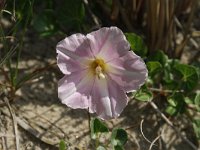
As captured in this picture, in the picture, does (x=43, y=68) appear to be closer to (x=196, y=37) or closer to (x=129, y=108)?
(x=129, y=108)

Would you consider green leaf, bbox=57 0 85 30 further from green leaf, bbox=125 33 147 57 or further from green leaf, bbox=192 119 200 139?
green leaf, bbox=192 119 200 139

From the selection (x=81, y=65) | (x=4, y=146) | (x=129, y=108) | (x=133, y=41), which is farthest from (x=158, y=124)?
(x=4, y=146)

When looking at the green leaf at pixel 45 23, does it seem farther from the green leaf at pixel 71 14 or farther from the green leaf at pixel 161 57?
the green leaf at pixel 161 57

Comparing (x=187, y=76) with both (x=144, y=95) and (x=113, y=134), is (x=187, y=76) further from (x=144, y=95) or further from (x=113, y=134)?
(x=113, y=134)

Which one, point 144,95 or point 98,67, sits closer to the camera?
point 98,67

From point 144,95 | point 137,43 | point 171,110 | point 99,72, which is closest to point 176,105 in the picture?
point 171,110

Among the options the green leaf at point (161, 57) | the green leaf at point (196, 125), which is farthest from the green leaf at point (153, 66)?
the green leaf at point (196, 125)
